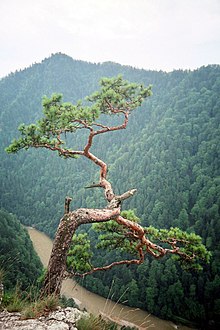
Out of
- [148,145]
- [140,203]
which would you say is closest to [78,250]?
[140,203]

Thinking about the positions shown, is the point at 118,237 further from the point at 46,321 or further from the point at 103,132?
the point at 46,321

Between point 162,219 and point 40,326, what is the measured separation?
45.0m

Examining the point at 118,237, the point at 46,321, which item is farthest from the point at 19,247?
the point at 46,321

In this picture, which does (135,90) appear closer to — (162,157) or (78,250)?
(78,250)

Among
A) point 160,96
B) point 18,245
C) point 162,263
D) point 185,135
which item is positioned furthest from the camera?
point 160,96

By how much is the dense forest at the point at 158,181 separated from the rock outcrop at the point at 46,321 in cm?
2132

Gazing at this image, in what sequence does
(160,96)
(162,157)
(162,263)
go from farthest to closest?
(160,96) < (162,157) < (162,263)

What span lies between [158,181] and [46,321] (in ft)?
173

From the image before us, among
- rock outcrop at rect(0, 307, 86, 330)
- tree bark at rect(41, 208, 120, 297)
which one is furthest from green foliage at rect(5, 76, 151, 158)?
rock outcrop at rect(0, 307, 86, 330)

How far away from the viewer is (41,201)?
66.3m

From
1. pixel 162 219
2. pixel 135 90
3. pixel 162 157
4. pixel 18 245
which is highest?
pixel 162 157

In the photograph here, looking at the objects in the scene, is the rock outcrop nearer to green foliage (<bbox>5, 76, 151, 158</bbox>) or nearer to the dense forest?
green foliage (<bbox>5, 76, 151, 158</bbox>)

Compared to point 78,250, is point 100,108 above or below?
above

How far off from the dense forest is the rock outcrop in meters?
21.3
